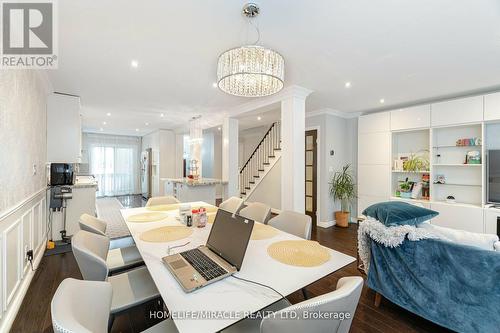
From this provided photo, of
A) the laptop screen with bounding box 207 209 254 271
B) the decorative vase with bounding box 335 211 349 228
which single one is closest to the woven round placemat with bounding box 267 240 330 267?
the laptop screen with bounding box 207 209 254 271

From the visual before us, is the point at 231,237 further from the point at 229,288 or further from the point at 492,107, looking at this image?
the point at 492,107

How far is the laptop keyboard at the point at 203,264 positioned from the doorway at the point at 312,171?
12.8 ft

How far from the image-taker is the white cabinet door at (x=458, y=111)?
3.37 meters

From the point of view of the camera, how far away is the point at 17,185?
204 centimetres

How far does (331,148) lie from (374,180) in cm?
108

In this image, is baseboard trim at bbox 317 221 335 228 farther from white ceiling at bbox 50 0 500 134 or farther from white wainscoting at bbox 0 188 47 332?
white wainscoting at bbox 0 188 47 332

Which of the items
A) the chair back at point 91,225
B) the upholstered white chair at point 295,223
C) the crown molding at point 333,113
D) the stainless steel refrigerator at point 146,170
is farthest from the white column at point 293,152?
the stainless steel refrigerator at point 146,170

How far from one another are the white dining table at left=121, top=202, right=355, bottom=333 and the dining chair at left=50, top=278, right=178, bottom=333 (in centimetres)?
23

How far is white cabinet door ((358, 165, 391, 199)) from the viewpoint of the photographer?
4.34 metres

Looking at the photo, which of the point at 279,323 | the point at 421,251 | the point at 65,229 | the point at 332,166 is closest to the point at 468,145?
the point at 332,166

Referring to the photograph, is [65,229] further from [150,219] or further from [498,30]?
[498,30]

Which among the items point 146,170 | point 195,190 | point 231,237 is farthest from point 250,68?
point 146,170

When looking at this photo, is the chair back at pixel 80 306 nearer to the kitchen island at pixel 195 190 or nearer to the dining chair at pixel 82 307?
the dining chair at pixel 82 307

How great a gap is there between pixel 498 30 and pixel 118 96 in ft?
A: 16.3
